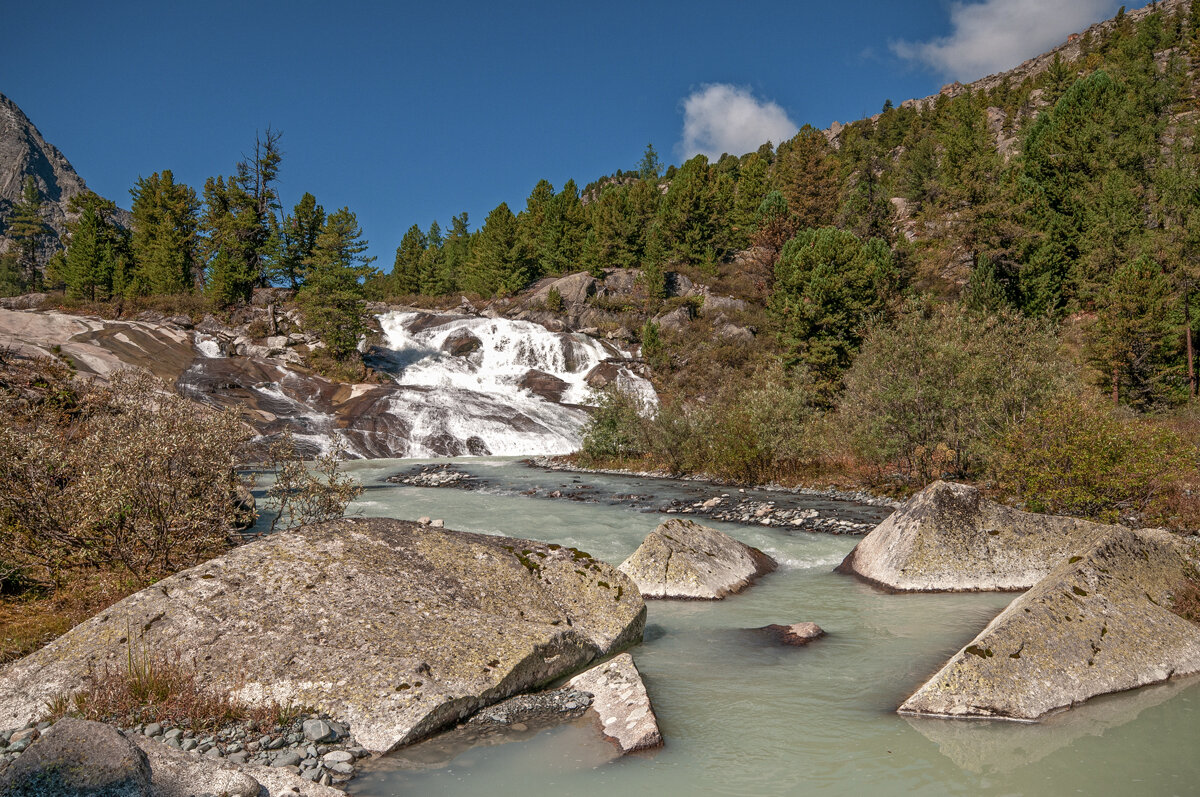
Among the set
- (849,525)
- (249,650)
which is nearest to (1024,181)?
(849,525)

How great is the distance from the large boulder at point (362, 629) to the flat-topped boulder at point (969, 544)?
6.38 m

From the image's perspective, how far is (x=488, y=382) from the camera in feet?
191

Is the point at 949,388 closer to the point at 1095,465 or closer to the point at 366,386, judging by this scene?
the point at 1095,465

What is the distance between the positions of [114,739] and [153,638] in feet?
8.77

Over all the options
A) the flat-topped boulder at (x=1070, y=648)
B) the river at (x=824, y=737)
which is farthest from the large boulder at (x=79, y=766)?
the flat-topped boulder at (x=1070, y=648)

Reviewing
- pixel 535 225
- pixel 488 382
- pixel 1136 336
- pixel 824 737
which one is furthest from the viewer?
pixel 535 225

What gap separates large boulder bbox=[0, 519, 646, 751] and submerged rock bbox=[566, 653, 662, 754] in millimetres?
609

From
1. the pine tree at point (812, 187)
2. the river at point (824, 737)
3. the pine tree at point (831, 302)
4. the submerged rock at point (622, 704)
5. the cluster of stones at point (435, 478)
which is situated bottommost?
the river at point (824, 737)

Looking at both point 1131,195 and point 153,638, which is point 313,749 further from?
point 1131,195

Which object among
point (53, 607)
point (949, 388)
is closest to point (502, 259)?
point (949, 388)

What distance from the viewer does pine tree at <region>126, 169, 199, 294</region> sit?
6981 cm

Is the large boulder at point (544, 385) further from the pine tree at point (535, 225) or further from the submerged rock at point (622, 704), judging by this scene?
the submerged rock at point (622, 704)

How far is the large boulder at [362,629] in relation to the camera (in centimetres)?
630

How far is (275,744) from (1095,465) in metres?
17.5
